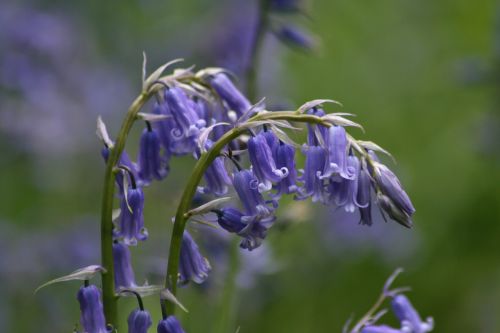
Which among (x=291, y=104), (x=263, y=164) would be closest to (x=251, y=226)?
(x=263, y=164)

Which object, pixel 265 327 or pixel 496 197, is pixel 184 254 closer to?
pixel 265 327

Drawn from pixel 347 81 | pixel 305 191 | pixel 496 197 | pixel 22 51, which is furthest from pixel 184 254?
pixel 347 81

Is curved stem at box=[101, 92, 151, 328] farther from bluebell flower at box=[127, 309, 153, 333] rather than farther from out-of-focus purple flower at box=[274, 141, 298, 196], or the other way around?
out-of-focus purple flower at box=[274, 141, 298, 196]

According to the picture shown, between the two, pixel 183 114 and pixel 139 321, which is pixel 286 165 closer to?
pixel 183 114

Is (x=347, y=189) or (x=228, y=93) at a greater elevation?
(x=228, y=93)

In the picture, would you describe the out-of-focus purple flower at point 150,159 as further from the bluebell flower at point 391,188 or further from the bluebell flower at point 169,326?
the bluebell flower at point 391,188
